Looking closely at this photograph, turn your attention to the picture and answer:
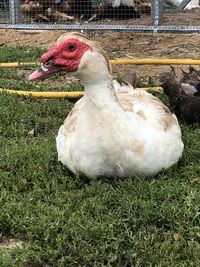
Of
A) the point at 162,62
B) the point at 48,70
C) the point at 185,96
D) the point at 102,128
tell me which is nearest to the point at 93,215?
the point at 102,128

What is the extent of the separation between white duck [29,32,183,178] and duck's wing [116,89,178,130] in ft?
0.14

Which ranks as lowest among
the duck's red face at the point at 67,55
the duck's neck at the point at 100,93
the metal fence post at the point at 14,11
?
the metal fence post at the point at 14,11

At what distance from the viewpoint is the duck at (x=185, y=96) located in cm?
612

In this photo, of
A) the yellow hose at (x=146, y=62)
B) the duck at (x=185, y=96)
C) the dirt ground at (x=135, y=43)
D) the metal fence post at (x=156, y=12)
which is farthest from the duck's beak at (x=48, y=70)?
the metal fence post at (x=156, y=12)

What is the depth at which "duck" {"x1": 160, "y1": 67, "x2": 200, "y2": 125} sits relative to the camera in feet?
20.1

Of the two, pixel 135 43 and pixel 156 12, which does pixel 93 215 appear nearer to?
pixel 135 43

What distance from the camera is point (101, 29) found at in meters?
11.8

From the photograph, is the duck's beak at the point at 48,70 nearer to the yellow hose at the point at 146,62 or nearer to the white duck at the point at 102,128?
the white duck at the point at 102,128

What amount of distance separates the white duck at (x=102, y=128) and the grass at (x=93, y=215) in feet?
0.49

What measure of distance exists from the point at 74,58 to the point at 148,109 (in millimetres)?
912

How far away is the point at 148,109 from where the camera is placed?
4840 mm

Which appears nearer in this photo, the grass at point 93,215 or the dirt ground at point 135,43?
the grass at point 93,215

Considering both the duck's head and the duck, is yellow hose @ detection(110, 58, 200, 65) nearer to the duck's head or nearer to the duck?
the duck

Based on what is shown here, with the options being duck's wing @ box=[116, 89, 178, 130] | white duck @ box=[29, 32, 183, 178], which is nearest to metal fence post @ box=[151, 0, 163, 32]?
duck's wing @ box=[116, 89, 178, 130]
